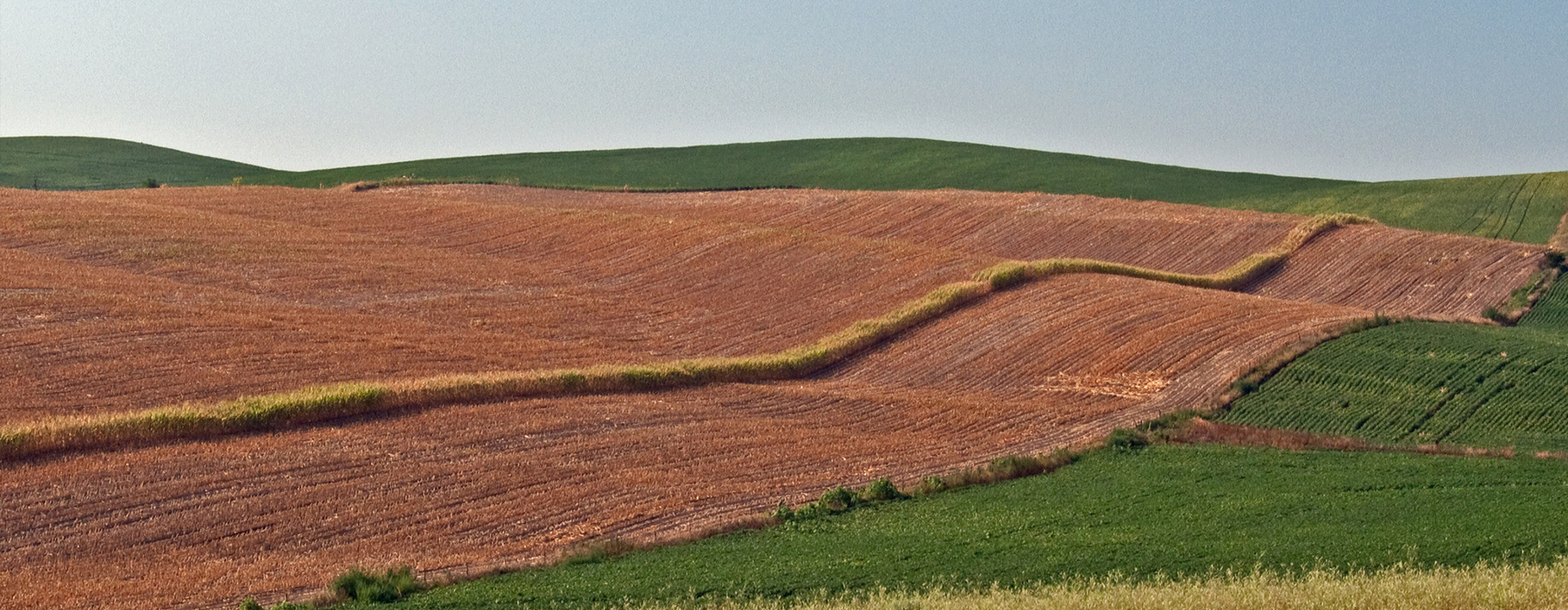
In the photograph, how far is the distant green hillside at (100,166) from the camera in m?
74.8

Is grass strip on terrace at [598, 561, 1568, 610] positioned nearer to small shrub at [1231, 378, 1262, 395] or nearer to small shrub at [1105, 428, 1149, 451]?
small shrub at [1105, 428, 1149, 451]

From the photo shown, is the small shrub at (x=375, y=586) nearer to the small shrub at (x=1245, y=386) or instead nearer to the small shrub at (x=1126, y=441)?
the small shrub at (x=1126, y=441)

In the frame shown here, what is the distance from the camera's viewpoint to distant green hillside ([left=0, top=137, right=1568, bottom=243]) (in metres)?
65.0

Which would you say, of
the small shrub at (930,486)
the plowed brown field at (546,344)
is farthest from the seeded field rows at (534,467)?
the small shrub at (930,486)

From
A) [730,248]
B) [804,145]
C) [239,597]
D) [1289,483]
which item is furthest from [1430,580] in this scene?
[804,145]

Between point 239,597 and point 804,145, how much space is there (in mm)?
77666

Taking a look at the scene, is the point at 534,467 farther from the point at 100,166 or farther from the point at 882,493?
the point at 100,166

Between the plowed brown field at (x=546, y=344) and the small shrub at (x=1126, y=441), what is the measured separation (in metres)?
1.02

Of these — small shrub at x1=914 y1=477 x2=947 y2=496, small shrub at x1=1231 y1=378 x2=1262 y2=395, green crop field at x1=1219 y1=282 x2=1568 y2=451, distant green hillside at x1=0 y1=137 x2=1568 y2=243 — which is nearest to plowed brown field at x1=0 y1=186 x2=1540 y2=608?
small shrub at x1=1231 y1=378 x2=1262 y2=395

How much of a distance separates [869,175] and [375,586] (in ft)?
220

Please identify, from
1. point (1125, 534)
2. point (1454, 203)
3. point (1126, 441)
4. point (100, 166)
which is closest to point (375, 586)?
point (1125, 534)

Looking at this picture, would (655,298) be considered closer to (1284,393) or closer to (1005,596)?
(1284,393)

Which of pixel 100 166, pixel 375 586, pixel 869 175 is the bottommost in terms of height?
pixel 375 586

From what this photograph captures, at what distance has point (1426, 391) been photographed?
2983 centimetres
